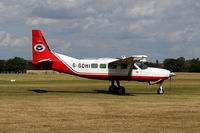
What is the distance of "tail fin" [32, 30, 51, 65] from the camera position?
27.4 meters

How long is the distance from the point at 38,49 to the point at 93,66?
5047 mm

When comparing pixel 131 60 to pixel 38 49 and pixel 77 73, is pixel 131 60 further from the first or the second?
pixel 38 49

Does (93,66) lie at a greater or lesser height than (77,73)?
greater

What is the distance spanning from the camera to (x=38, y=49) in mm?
27469

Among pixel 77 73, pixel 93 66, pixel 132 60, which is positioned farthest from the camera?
pixel 93 66

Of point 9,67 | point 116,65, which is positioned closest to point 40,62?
point 116,65

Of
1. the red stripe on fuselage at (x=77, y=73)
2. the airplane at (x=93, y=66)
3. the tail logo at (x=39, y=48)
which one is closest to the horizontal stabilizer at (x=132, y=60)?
the airplane at (x=93, y=66)

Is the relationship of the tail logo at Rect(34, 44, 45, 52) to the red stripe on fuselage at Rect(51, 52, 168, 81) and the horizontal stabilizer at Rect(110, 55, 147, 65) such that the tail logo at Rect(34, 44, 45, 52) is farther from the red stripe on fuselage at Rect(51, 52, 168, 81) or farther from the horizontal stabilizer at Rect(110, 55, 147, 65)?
the horizontal stabilizer at Rect(110, 55, 147, 65)

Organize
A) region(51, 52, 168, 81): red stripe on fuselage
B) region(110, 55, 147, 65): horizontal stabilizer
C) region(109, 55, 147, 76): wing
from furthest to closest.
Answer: region(51, 52, 168, 81): red stripe on fuselage
region(109, 55, 147, 76): wing
region(110, 55, 147, 65): horizontal stabilizer

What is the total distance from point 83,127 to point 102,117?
8.14ft

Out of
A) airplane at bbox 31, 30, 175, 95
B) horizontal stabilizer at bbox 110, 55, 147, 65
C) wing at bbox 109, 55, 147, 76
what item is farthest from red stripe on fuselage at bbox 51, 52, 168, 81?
horizontal stabilizer at bbox 110, 55, 147, 65

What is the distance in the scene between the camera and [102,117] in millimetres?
13898

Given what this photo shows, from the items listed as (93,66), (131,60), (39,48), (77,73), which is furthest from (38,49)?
(131,60)

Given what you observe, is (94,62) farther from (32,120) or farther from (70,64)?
(32,120)
